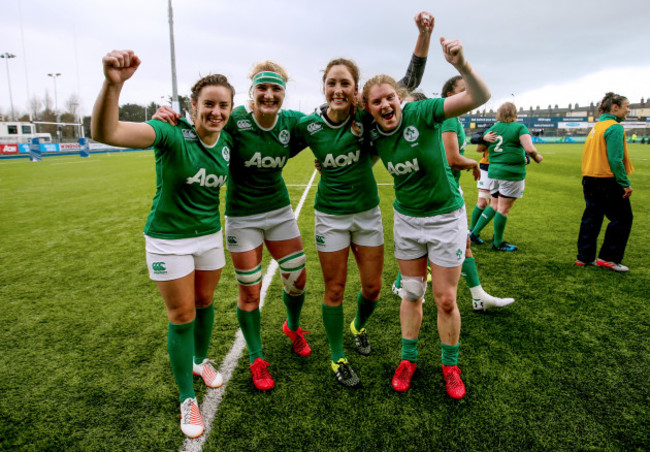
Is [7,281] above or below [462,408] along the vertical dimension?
below

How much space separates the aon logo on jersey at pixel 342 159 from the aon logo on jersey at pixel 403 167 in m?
0.24

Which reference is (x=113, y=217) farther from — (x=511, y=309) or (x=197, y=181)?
(x=511, y=309)

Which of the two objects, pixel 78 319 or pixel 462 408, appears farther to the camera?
pixel 78 319

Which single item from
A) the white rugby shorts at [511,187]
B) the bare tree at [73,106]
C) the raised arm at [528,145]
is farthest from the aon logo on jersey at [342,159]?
the bare tree at [73,106]

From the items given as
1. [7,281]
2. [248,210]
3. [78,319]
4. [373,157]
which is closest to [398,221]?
[373,157]

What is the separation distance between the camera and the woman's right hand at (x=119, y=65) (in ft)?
5.79

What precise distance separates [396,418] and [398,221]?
1336 mm

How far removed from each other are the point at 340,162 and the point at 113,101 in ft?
4.60

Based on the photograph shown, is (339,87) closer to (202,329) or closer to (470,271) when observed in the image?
(202,329)

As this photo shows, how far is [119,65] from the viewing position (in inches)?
71.3

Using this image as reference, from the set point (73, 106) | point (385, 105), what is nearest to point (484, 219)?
point (385, 105)

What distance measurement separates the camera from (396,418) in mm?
2479

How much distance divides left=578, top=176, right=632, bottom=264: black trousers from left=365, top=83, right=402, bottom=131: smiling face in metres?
3.98

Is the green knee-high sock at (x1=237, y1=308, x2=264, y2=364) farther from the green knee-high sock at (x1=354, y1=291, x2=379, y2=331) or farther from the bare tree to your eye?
the bare tree
